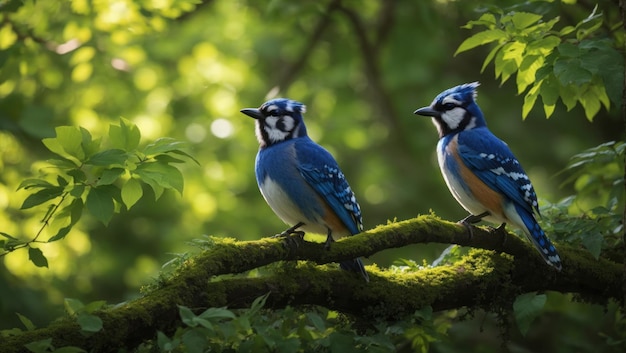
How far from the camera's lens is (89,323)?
3348mm

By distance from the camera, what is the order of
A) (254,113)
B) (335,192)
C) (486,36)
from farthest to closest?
1. (254,113)
2. (335,192)
3. (486,36)

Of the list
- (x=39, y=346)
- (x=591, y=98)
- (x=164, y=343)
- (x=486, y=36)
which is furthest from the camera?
(x=591, y=98)

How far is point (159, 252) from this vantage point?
38.9 ft

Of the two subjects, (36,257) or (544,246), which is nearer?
(36,257)

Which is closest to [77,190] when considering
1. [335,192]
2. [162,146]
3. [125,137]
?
[125,137]

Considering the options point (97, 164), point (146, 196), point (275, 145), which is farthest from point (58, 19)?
point (97, 164)

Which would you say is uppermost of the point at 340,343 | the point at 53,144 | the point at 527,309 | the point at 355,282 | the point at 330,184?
the point at 53,144

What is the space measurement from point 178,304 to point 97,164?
874mm

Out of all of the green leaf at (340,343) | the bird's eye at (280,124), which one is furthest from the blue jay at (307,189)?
the green leaf at (340,343)

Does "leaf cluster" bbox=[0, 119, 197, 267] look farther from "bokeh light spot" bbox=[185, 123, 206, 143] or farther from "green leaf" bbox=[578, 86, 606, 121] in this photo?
"bokeh light spot" bbox=[185, 123, 206, 143]

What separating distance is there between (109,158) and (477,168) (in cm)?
288

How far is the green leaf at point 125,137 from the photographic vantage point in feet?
13.5

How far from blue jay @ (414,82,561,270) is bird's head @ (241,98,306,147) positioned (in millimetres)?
1021

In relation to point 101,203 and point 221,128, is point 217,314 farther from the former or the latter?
point 221,128
